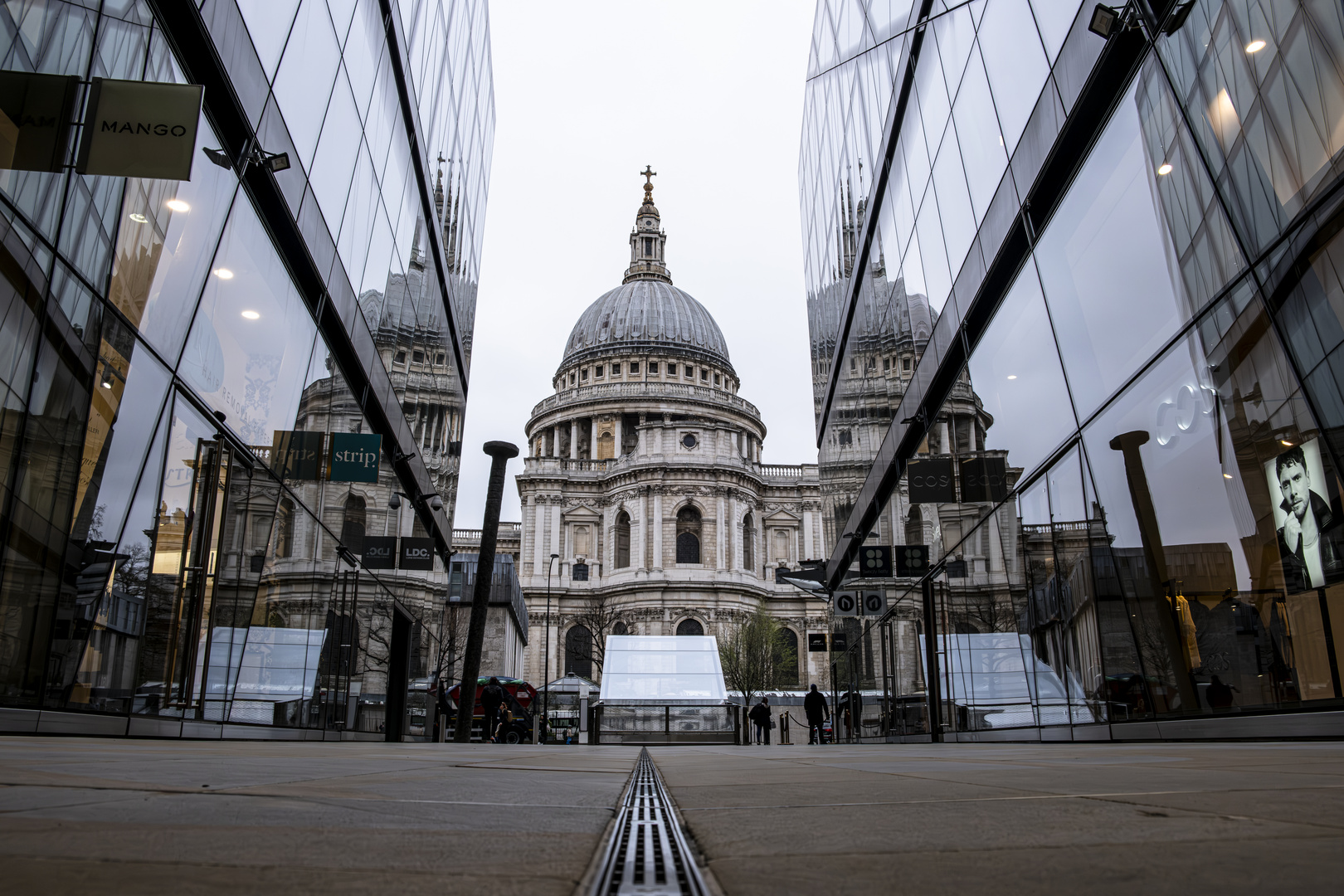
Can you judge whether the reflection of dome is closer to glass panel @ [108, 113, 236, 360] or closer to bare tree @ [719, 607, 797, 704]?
bare tree @ [719, 607, 797, 704]

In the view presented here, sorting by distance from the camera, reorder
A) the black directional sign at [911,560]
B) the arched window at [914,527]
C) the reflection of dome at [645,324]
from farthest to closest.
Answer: the reflection of dome at [645,324] → the black directional sign at [911,560] → the arched window at [914,527]

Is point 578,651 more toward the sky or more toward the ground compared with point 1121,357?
more toward the sky

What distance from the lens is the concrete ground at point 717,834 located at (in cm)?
161

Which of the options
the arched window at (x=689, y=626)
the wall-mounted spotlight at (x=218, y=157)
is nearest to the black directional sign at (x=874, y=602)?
the wall-mounted spotlight at (x=218, y=157)

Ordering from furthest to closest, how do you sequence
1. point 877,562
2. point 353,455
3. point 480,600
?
point 480,600 < point 877,562 < point 353,455

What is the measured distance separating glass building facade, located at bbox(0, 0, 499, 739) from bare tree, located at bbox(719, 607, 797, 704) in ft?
168

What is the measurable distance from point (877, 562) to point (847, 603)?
10.0ft

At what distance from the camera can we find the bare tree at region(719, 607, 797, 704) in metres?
68.9

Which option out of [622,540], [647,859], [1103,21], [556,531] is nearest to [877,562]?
[1103,21]

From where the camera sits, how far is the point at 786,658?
72.2 meters

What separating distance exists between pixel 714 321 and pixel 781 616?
133 feet

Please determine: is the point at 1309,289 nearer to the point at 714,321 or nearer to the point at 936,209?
the point at 936,209

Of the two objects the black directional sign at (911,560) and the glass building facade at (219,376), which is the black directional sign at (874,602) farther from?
the glass building facade at (219,376)

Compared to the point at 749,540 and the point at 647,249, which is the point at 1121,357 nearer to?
the point at 749,540
